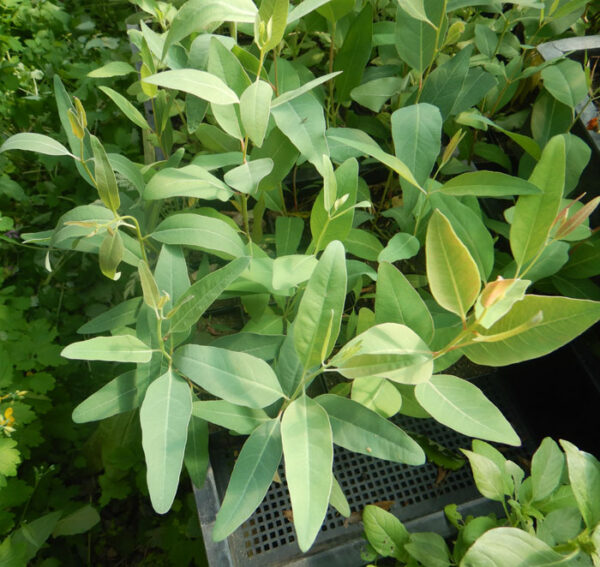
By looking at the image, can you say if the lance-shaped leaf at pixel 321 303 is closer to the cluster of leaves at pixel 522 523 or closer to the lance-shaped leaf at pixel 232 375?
the lance-shaped leaf at pixel 232 375

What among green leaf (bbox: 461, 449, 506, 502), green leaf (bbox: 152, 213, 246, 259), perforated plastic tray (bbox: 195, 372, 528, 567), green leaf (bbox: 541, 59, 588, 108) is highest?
green leaf (bbox: 541, 59, 588, 108)

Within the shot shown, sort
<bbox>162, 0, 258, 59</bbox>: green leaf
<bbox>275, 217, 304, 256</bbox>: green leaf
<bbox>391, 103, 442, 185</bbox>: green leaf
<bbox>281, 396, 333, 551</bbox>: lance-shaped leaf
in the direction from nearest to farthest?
<bbox>281, 396, 333, 551</bbox>: lance-shaped leaf, <bbox>162, 0, 258, 59</bbox>: green leaf, <bbox>391, 103, 442, 185</bbox>: green leaf, <bbox>275, 217, 304, 256</bbox>: green leaf

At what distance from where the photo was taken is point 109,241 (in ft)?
1.64

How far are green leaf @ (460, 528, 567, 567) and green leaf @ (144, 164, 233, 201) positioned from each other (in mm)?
472

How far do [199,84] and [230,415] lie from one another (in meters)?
0.38

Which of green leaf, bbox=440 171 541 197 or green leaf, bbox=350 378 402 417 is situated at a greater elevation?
green leaf, bbox=440 171 541 197

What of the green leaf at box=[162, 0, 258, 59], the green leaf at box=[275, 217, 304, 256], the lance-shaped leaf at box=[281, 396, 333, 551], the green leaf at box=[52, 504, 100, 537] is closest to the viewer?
the lance-shaped leaf at box=[281, 396, 333, 551]

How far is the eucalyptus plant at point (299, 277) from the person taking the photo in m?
0.46

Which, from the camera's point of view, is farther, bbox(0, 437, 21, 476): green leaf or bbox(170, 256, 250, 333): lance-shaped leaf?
bbox(0, 437, 21, 476): green leaf

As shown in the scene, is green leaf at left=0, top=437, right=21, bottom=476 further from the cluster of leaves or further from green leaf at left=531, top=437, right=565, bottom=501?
green leaf at left=531, top=437, right=565, bottom=501

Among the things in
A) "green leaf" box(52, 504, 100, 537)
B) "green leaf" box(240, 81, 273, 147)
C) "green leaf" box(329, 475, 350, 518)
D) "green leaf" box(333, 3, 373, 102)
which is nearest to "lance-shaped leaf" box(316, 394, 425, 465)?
"green leaf" box(329, 475, 350, 518)

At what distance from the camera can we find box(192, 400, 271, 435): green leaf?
56 centimetres

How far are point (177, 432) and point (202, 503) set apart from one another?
0.19 metres

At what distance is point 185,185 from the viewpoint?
60cm
